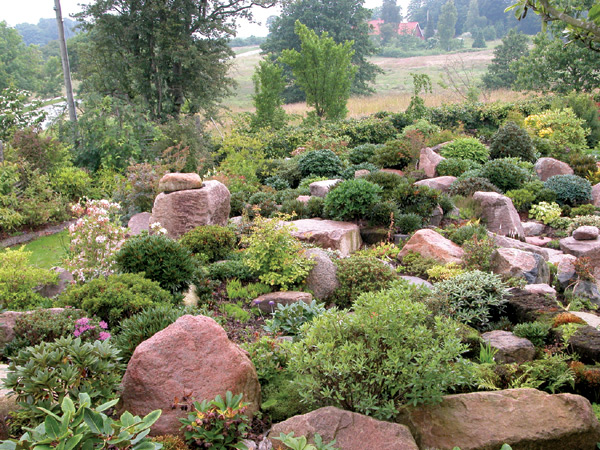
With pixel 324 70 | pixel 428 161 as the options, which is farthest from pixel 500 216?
pixel 324 70

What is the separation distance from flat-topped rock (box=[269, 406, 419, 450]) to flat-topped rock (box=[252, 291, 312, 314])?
2.84 meters

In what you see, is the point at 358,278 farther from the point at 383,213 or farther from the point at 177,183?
the point at 177,183

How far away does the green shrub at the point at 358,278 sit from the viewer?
7004 millimetres

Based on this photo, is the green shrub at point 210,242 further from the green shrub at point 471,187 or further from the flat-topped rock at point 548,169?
the flat-topped rock at point 548,169

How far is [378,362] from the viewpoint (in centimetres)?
384

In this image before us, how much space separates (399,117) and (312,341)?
17379 mm

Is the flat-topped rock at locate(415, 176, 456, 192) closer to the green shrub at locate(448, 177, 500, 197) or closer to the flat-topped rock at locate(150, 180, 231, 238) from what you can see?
the green shrub at locate(448, 177, 500, 197)

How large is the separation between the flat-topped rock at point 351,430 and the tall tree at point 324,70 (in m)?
18.7

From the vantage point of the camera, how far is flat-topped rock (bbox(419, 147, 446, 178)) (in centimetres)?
1348

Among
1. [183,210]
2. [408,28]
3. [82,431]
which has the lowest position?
[183,210]

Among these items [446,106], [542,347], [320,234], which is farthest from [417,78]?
[542,347]

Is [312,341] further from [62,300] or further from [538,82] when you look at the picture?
[538,82]

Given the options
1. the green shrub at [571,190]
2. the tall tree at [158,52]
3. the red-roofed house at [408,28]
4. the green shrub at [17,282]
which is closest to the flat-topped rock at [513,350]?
the green shrub at [17,282]

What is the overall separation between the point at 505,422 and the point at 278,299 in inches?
133
